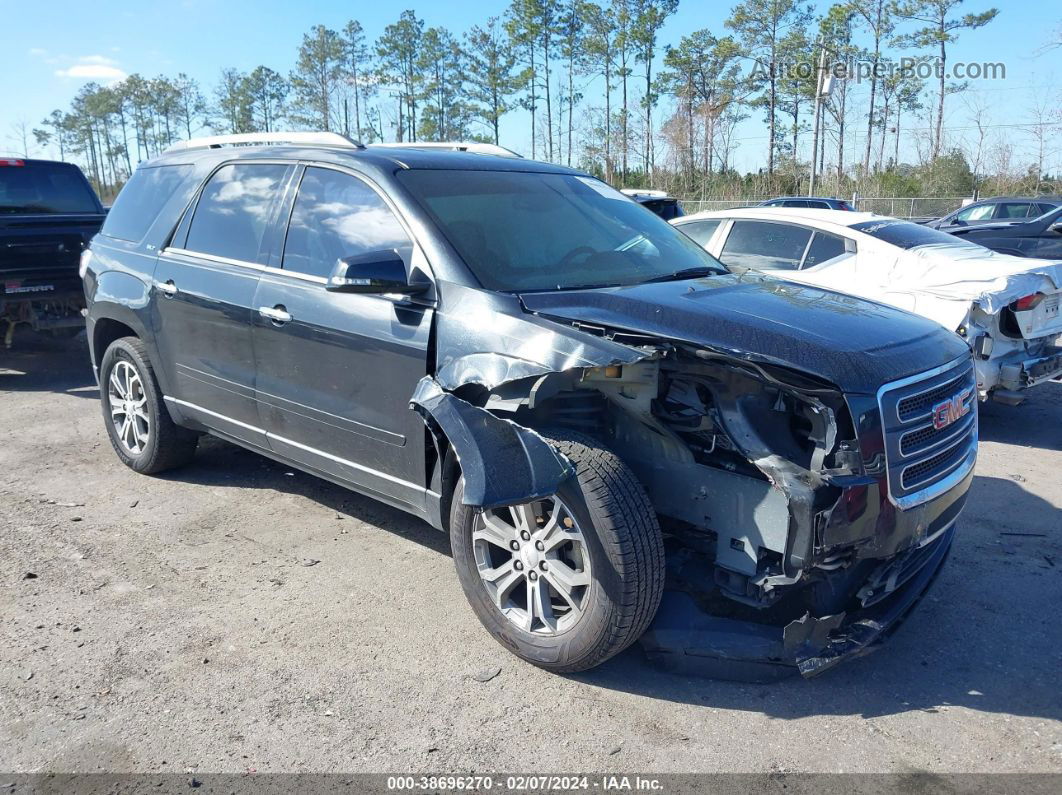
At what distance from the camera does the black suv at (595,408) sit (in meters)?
3.08

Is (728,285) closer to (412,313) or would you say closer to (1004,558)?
(412,313)

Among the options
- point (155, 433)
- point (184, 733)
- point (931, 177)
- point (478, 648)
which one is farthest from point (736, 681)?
point (931, 177)

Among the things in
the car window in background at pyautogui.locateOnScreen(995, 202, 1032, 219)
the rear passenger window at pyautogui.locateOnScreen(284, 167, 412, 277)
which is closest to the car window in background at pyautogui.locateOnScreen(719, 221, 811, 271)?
the rear passenger window at pyautogui.locateOnScreen(284, 167, 412, 277)

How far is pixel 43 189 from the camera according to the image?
9.59 meters

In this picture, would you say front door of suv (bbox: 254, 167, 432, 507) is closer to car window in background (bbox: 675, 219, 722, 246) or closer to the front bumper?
car window in background (bbox: 675, 219, 722, 246)

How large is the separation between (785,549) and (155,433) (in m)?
4.06

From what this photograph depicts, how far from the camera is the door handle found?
167 inches

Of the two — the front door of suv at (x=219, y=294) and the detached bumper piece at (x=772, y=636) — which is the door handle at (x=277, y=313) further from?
the detached bumper piece at (x=772, y=636)

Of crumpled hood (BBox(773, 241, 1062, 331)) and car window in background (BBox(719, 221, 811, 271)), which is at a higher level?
car window in background (BBox(719, 221, 811, 271))

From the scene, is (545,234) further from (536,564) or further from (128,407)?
(128,407)

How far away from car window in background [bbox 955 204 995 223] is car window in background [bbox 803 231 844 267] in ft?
42.4

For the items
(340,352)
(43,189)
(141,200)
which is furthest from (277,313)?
(43,189)

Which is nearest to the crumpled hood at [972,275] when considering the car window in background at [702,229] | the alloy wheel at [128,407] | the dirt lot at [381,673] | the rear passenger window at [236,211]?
the car window in background at [702,229]

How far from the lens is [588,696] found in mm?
3305
